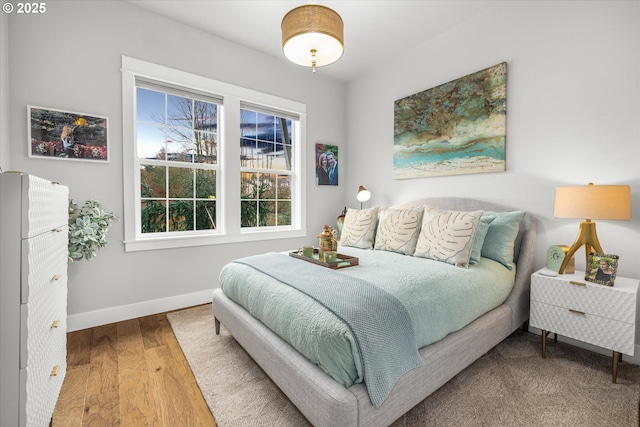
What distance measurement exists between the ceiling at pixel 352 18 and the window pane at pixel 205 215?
1.85m

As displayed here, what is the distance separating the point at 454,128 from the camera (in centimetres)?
299

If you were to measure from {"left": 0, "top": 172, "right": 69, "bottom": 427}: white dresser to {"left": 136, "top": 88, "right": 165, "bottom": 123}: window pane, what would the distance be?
2.00 metres

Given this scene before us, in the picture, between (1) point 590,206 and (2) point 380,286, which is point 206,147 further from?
(1) point 590,206

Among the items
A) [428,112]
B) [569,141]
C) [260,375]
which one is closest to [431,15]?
[428,112]

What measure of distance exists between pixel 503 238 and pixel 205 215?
9.72 ft

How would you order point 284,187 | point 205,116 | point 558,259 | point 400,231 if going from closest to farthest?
1. point 558,259
2. point 400,231
3. point 205,116
4. point 284,187

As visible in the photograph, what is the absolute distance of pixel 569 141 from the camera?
2287 mm

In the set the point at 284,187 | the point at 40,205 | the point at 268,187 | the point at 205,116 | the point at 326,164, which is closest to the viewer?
the point at 40,205

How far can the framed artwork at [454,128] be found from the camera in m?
2.69

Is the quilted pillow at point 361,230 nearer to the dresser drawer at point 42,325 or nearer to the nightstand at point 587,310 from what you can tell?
the nightstand at point 587,310

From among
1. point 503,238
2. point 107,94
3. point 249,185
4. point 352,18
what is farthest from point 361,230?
point 107,94

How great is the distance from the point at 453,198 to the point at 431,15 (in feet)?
5.92

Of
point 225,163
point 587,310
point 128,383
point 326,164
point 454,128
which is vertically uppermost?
point 454,128

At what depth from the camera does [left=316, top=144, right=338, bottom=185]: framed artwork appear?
4059 millimetres
